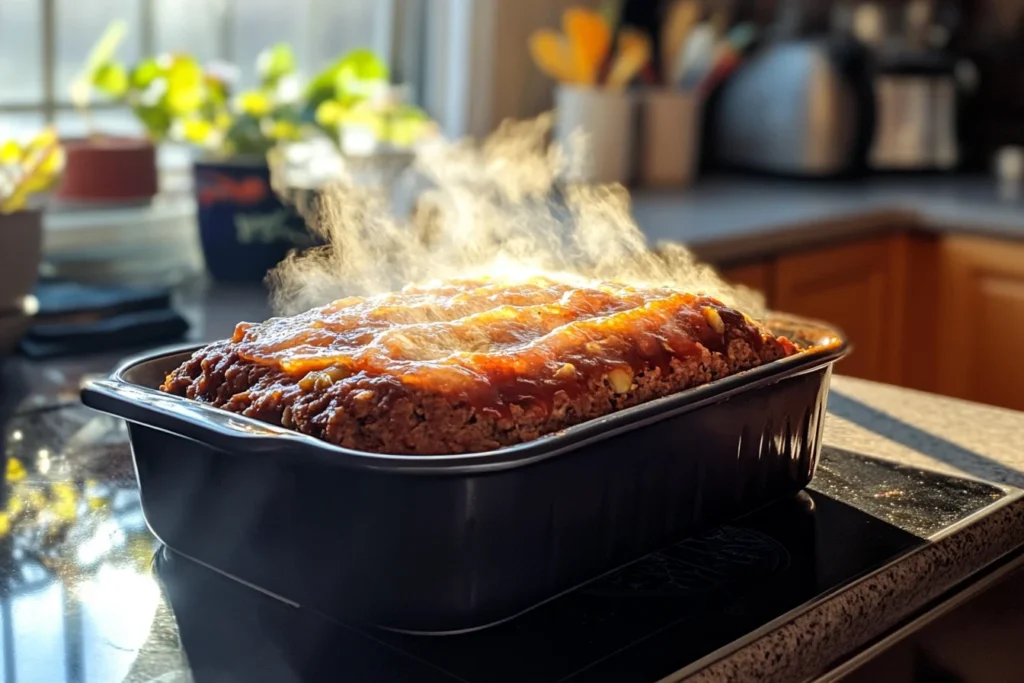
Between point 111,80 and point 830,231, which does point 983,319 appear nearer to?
point 830,231

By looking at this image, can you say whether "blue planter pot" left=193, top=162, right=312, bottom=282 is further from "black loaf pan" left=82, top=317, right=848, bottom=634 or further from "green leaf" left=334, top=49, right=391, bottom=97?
"black loaf pan" left=82, top=317, right=848, bottom=634

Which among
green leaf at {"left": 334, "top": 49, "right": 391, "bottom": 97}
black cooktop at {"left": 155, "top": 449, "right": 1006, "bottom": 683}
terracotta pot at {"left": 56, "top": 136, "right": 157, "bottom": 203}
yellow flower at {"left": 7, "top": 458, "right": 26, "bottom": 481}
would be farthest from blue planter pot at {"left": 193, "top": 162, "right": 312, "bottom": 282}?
black cooktop at {"left": 155, "top": 449, "right": 1006, "bottom": 683}

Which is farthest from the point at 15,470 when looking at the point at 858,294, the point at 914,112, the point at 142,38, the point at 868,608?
the point at 914,112

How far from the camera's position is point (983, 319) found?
224 cm

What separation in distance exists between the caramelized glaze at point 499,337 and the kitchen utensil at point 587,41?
1.53 meters

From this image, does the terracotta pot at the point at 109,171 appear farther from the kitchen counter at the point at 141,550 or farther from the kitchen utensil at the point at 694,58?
the kitchen utensil at the point at 694,58

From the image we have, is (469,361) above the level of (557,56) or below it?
below

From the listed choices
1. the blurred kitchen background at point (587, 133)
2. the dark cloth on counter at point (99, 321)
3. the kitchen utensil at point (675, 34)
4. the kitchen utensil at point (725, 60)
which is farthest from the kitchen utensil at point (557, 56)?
the dark cloth on counter at point (99, 321)

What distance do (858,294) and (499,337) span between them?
5.48 feet

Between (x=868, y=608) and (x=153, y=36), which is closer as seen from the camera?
(x=868, y=608)

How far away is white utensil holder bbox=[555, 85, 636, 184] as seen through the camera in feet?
7.69

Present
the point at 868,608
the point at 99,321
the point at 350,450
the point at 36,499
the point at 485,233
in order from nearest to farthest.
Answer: the point at 350,450
the point at 868,608
the point at 36,499
the point at 99,321
the point at 485,233

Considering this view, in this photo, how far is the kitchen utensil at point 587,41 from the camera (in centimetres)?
231

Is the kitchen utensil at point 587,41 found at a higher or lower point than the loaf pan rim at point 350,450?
higher
